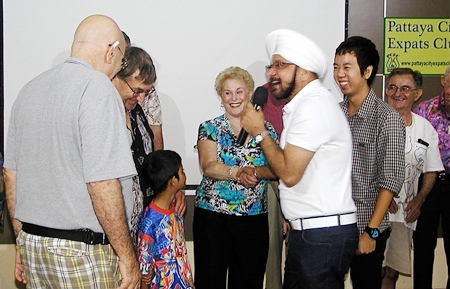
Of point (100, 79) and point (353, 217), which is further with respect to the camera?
point (353, 217)

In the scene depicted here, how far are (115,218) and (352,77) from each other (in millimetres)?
1454

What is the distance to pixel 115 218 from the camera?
181cm

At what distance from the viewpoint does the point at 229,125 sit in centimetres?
318

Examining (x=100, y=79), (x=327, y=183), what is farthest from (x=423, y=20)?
(x=100, y=79)

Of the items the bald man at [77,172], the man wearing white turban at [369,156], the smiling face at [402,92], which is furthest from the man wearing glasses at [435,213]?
the bald man at [77,172]

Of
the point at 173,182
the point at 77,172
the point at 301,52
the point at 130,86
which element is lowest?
the point at 173,182

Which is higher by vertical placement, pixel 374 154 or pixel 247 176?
pixel 374 154

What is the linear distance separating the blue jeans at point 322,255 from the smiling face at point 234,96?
→ 3.78 ft

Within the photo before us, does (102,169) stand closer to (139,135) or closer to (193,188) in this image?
(139,135)

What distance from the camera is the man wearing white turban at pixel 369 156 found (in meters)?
2.52

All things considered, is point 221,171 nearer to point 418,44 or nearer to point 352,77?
point 352,77

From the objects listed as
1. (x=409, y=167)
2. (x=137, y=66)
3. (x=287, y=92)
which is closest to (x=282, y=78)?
(x=287, y=92)

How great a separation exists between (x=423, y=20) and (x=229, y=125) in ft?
6.06

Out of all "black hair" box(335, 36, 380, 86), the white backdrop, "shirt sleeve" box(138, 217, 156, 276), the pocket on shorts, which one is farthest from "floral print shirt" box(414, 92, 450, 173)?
the pocket on shorts
